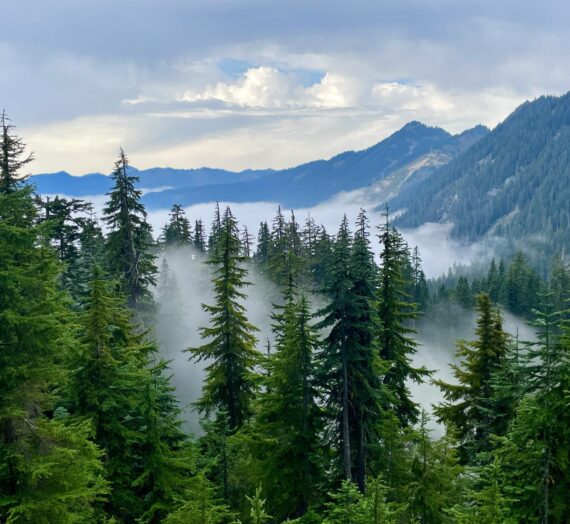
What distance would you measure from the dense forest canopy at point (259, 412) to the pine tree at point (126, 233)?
0.10 meters

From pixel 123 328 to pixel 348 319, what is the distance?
10.1 m

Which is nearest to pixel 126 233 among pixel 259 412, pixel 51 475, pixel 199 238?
pixel 259 412

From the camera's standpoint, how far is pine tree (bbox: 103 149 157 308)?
Result: 33625 mm

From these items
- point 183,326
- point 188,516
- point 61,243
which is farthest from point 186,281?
point 188,516

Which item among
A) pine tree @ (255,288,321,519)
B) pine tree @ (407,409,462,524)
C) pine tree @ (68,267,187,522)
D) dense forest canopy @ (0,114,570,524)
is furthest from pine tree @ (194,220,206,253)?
pine tree @ (407,409,462,524)

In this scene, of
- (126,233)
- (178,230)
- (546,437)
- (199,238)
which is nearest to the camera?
(546,437)

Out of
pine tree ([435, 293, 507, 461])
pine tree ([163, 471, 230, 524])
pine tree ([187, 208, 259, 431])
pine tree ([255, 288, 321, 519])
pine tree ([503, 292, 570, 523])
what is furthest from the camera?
pine tree ([187, 208, 259, 431])

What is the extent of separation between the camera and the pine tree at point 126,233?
1324 inches

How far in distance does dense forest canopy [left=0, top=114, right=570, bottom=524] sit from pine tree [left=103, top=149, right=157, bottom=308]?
0.10m

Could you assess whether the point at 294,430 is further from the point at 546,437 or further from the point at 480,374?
the point at 480,374

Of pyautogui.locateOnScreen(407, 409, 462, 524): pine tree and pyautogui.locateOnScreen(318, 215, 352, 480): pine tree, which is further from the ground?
pyautogui.locateOnScreen(318, 215, 352, 480): pine tree

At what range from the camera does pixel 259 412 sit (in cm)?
2061

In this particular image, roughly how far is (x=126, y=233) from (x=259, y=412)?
725 inches

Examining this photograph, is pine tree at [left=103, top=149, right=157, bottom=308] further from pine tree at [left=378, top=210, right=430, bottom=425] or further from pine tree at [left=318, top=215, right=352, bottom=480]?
pine tree at [left=318, top=215, right=352, bottom=480]
